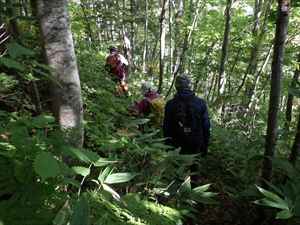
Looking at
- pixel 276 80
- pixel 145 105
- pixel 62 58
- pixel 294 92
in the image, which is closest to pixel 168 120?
pixel 145 105

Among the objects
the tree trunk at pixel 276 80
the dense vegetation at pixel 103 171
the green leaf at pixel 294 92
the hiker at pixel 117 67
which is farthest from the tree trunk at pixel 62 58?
the hiker at pixel 117 67

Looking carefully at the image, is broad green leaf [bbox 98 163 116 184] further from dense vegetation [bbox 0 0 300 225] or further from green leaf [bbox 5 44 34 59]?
green leaf [bbox 5 44 34 59]

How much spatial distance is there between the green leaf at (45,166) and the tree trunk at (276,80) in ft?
7.88

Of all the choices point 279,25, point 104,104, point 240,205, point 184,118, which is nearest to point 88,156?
point 184,118

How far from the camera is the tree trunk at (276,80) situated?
7.73 feet

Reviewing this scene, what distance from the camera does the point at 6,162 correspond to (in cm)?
139

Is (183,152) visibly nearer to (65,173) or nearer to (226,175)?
(226,175)

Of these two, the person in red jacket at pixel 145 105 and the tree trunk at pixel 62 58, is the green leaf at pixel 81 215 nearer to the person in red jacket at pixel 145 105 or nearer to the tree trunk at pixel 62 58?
the tree trunk at pixel 62 58

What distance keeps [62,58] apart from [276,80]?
2264 millimetres

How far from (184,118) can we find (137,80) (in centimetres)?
775

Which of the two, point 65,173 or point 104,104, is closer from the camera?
point 65,173

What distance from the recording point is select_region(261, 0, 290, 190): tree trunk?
2.36 m

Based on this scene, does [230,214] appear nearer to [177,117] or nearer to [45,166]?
[177,117]

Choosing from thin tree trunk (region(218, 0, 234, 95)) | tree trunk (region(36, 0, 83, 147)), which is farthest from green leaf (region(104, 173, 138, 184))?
thin tree trunk (region(218, 0, 234, 95))
